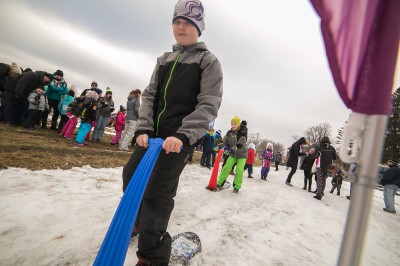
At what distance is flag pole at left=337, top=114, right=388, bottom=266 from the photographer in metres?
0.79

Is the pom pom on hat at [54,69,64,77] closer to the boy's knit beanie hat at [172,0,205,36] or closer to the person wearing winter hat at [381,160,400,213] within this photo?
the boy's knit beanie hat at [172,0,205,36]

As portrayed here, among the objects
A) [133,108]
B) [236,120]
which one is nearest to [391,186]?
[236,120]

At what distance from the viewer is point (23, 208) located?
242 centimetres

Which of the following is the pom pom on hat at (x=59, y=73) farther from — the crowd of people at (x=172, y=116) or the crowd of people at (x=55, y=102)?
the crowd of people at (x=172, y=116)

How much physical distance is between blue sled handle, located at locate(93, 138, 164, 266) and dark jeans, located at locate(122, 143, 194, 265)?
0.54m

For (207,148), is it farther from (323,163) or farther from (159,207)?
(159,207)

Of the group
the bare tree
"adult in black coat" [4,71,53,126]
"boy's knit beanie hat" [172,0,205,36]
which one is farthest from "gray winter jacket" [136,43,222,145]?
the bare tree

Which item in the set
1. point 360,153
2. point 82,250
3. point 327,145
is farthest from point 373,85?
point 327,145

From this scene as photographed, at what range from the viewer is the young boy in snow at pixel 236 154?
5719 millimetres

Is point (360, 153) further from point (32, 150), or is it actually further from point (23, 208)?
point (32, 150)

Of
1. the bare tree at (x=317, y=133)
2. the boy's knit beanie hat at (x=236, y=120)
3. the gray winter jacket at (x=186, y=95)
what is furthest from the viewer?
the bare tree at (x=317, y=133)

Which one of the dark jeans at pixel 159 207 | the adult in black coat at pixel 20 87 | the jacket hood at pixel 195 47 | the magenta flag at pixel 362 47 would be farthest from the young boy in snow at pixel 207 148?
the magenta flag at pixel 362 47

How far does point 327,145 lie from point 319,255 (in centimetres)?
629

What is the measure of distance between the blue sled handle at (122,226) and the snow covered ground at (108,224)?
97 cm
